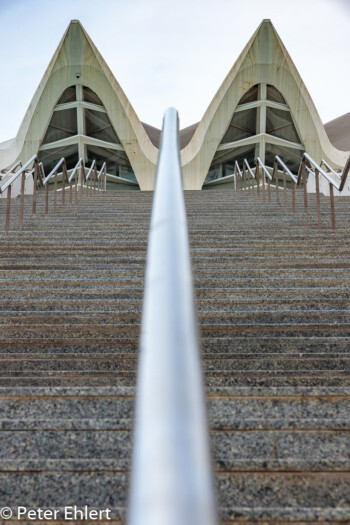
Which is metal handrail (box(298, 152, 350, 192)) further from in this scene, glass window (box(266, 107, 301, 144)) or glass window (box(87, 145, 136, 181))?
glass window (box(266, 107, 301, 144))

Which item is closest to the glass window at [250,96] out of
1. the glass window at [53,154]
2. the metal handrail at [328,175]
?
the glass window at [53,154]

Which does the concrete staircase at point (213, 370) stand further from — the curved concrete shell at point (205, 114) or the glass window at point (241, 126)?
the glass window at point (241, 126)

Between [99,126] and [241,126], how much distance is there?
25.6ft

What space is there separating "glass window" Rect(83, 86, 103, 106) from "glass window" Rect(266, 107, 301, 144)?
9.13 m

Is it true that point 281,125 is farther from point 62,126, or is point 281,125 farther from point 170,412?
point 170,412

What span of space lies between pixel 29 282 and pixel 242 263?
1.76m

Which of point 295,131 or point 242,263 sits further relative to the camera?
point 295,131

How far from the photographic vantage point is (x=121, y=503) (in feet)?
A: 4.30

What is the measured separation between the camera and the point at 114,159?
2327 centimetres

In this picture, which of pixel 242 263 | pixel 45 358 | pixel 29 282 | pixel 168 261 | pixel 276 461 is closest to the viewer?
pixel 168 261

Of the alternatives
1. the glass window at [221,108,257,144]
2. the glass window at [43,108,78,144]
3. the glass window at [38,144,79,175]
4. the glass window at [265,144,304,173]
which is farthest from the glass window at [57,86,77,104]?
the glass window at [265,144,304,173]

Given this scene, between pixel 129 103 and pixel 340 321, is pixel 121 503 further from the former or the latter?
pixel 129 103

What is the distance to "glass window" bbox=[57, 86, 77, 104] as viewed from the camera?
22.6 metres

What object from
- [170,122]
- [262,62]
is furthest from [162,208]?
[262,62]
